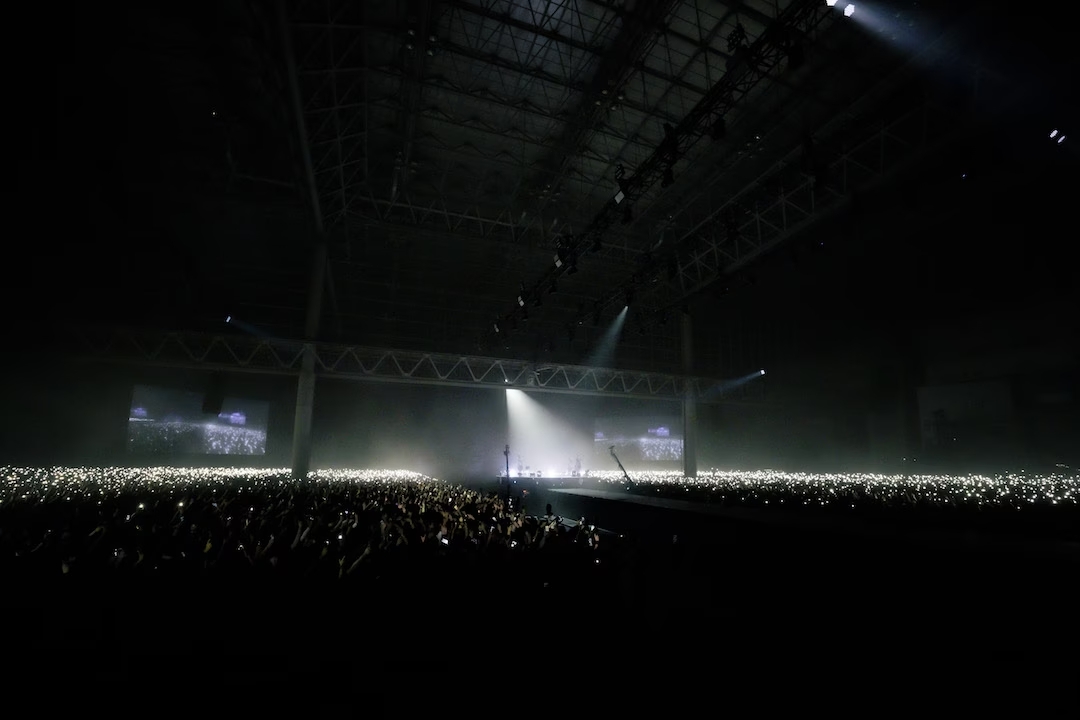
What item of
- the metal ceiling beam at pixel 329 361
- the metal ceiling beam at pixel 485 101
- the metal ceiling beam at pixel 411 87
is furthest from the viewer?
the metal ceiling beam at pixel 329 361

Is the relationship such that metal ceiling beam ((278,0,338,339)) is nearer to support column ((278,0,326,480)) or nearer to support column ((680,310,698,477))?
support column ((278,0,326,480))

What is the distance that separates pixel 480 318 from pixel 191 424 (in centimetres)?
1458

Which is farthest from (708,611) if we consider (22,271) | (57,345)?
(57,345)

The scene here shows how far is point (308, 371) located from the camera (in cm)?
1855

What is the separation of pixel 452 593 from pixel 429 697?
38.2 inches

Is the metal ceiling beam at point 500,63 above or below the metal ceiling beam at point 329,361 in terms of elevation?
above

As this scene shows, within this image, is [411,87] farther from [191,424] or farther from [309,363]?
[191,424]

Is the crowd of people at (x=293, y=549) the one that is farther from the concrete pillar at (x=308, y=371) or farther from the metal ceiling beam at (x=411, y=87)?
the metal ceiling beam at (x=411, y=87)

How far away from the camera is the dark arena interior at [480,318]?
177 inches

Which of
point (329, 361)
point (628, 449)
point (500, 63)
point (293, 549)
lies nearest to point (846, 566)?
point (293, 549)

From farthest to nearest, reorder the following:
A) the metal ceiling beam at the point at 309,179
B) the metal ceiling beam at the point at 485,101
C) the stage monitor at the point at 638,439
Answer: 1. the stage monitor at the point at 638,439
2. the metal ceiling beam at the point at 485,101
3. the metal ceiling beam at the point at 309,179

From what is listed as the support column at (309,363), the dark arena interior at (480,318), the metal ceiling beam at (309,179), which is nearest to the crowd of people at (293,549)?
the dark arena interior at (480,318)

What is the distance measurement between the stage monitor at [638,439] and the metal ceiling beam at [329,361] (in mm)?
3068

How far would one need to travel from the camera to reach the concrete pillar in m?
17.9
